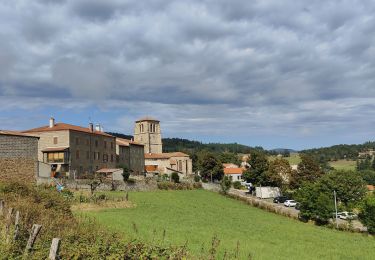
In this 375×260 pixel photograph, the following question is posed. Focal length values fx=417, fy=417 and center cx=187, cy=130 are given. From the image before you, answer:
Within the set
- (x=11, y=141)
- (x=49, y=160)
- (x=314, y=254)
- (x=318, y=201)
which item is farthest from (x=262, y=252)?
(x=49, y=160)

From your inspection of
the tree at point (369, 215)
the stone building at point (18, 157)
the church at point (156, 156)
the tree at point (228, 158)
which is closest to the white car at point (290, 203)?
the tree at point (369, 215)

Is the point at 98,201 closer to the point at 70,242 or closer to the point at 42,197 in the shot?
the point at 42,197

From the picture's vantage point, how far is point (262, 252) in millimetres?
19500

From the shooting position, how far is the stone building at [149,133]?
479 ft

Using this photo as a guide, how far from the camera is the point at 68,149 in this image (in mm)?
70438

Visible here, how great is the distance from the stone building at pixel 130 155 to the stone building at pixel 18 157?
36798 mm

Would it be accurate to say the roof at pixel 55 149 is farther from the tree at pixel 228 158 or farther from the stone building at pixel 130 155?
the tree at pixel 228 158

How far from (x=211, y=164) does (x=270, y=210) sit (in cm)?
5426

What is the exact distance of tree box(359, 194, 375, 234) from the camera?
43.3m

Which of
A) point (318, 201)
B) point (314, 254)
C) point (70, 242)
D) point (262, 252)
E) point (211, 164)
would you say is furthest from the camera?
point (211, 164)

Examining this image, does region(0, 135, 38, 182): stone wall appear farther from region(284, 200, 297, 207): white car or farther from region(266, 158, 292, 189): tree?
region(266, 158, 292, 189): tree

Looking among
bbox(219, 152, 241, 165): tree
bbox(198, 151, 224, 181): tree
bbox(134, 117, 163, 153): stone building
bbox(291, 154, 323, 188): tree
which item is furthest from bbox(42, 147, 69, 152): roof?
bbox(219, 152, 241, 165): tree

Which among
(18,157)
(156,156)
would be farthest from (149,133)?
(18,157)

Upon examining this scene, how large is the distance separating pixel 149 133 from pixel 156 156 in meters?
24.5
